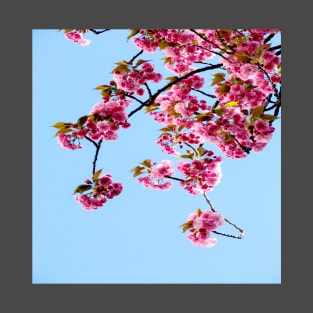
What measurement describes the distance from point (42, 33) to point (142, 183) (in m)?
1.14

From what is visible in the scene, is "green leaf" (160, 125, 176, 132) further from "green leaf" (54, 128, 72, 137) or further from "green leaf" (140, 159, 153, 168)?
"green leaf" (54, 128, 72, 137)

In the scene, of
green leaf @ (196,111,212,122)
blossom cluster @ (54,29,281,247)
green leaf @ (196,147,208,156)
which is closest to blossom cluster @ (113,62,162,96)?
blossom cluster @ (54,29,281,247)

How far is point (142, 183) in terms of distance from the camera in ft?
10.6

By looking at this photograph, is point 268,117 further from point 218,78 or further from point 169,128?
point 169,128

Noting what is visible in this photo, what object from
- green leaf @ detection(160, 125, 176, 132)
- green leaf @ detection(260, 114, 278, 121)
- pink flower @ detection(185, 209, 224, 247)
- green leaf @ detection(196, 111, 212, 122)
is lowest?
pink flower @ detection(185, 209, 224, 247)

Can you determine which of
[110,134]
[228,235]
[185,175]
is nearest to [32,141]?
[110,134]

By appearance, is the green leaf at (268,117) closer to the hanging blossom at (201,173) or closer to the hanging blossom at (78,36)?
the hanging blossom at (201,173)

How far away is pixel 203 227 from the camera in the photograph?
10.2 feet

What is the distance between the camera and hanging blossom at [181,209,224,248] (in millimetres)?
3113

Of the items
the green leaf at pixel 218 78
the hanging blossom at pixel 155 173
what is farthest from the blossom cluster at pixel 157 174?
the green leaf at pixel 218 78

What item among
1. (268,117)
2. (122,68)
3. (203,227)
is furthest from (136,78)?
(203,227)

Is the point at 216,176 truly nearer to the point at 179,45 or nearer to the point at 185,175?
the point at 185,175

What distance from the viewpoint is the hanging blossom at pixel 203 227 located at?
311 cm

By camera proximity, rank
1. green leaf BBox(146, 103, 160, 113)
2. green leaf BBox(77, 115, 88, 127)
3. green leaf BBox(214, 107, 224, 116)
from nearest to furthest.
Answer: green leaf BBox(214, 107, 224, 116) < green leaf BBox(77, 115, 88, 127) < green leaf BBox(146, 103, 160, 113)
